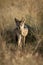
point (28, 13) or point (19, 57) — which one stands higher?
point (28, 13)

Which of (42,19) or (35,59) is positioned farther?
(42,19)

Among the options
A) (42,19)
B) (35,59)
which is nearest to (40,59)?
(35,59)

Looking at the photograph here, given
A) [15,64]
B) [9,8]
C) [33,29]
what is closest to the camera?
[15,64]

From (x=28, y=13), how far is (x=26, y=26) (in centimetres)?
24

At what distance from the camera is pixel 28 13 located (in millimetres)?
2926

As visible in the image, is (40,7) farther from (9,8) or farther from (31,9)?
(9,8)

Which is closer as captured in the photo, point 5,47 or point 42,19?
point 5,47

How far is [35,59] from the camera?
8.59ft

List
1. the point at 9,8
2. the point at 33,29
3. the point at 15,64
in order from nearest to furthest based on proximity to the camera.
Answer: the point at 15,64 < the point at 33,29 < the point at 9,8

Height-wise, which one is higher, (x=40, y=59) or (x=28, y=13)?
(x=28, y=13)

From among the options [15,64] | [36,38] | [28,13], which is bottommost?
[15,64]

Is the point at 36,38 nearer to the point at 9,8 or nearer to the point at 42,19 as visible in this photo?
the point at 42,19

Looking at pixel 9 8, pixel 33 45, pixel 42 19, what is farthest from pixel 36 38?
pixel 9 8

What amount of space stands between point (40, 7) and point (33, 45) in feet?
1.61
